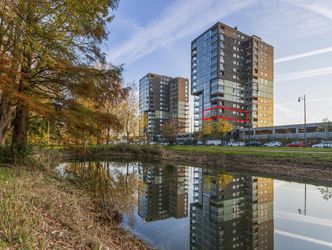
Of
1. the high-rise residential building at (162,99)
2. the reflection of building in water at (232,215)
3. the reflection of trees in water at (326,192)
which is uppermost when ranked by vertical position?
the high-rise residential building at (162,99)

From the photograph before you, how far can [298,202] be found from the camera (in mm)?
11367

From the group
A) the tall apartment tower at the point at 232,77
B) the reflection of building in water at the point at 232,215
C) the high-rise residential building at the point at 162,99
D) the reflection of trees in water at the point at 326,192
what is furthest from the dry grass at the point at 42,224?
the high-rise residential building at the point at 162,99

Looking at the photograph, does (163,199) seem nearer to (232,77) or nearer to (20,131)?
(20,131)

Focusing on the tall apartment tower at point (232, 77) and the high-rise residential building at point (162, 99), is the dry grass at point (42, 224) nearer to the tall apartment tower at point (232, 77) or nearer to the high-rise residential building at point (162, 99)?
the tall apartment tower at point (232, 77)

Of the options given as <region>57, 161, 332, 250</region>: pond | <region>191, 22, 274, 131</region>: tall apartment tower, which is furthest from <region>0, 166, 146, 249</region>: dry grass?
<region>191, 22, 274, 131</region>: tall apartment tower

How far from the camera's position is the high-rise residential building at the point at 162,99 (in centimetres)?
Result: 12350

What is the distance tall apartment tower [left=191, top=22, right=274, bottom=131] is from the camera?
7706 cm

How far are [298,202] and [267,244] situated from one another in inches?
224

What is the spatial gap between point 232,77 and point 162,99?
54.3m

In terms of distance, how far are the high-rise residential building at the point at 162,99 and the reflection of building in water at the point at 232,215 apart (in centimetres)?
10716

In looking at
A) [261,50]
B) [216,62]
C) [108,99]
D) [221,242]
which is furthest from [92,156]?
[261,50]

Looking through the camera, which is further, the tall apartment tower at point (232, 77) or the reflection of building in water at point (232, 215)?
the tall apartment tower at point (232, 77)

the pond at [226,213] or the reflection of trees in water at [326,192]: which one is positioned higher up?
the reflection of trees in water at [326,192]

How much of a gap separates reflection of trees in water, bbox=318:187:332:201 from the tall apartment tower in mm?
61312
